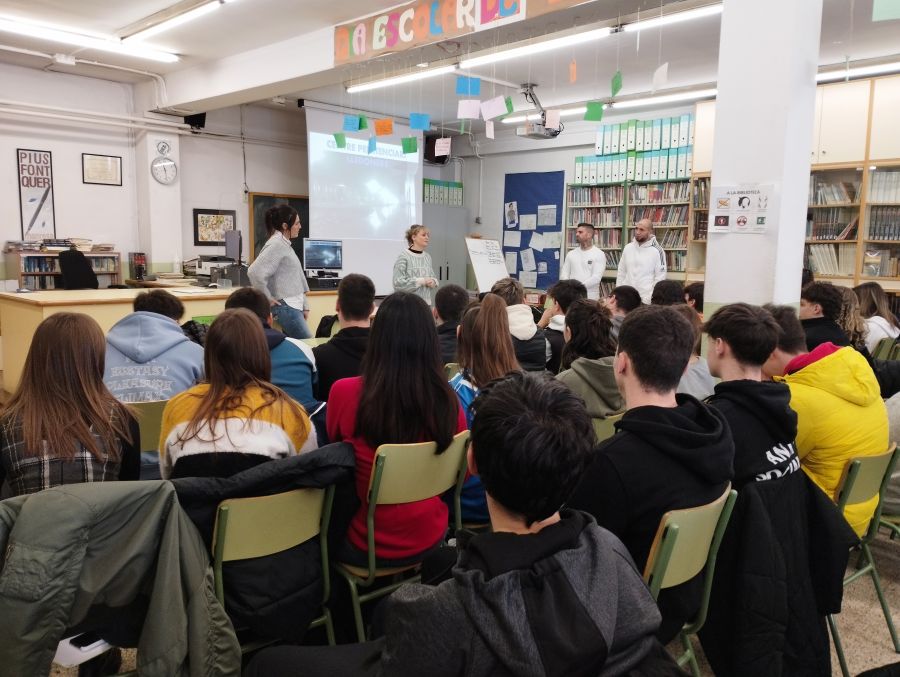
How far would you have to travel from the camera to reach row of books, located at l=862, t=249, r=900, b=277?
6188 mm

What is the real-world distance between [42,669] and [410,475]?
96 centimetres

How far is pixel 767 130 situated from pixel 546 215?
6.33 metres

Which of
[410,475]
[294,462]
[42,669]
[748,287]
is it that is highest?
[748,287]

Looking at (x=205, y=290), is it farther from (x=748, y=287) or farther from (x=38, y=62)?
(x=748, y=287)

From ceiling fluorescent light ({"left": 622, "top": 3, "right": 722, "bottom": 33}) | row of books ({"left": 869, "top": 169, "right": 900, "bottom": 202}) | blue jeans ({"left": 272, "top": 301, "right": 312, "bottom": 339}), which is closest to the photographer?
ceiling fluorescent light ({"left": 622, "top": 3, "right": 722, "bottom": 33})

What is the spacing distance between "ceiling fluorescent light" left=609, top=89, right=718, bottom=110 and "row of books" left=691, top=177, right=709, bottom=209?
0.96 metres

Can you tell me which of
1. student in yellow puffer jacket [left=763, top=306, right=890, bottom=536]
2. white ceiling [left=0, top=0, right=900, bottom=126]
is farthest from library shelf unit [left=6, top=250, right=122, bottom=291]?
student in yellow puffer jacket [left=763, top=306, right=890, bottom=536]

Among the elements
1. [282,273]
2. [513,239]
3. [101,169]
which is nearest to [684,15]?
[282,273]

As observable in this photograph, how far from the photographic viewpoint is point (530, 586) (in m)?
0.84

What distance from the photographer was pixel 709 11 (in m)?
4.73

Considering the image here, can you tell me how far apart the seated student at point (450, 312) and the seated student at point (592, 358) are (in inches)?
29.0

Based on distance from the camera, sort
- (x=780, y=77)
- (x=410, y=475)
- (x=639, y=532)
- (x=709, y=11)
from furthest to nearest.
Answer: (x=709, y=11), (x=780, y=77), (x=410, y=475), (x=639, y=532)

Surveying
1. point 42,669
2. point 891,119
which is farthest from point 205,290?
point 891,119

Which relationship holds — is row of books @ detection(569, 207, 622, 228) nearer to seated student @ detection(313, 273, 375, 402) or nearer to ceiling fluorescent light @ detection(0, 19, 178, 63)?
ceiling fluorescent light @ detection(0, 19, 178, 63)
